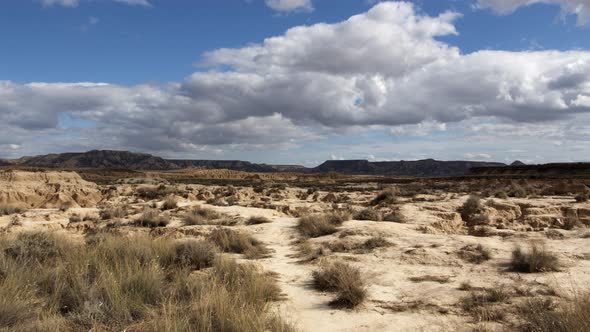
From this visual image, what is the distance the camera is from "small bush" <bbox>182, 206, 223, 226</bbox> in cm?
1430

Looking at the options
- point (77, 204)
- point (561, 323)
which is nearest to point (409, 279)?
point (561, 323)

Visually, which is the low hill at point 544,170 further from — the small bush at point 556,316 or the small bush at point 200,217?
the small bush at point 556,316

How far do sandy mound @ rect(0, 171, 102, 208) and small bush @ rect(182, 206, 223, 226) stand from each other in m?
7.68

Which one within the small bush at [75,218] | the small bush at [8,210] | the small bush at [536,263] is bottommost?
the small bush at [75,218]

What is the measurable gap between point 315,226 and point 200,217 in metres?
4.86

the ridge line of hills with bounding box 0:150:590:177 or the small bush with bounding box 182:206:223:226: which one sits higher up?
the ridge line of hills with bounding box 0:150:590:177

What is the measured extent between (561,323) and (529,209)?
14.8m

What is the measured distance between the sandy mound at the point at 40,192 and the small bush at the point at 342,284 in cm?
1671

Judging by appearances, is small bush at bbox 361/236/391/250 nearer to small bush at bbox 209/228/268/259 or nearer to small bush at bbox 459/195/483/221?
small bush at bbox 209/228/268/259

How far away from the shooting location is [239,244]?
10.0 meters

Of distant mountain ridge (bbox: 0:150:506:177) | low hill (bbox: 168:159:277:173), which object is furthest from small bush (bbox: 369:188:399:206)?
low hill (bbox: 168:159:277:173)

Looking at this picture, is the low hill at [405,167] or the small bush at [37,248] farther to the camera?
the low hill at [405,167]

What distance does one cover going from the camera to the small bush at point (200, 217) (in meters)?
14.3

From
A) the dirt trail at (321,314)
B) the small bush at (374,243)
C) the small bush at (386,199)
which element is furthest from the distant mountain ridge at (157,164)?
the dirt trail at (321,314)
